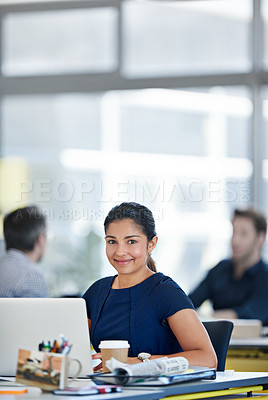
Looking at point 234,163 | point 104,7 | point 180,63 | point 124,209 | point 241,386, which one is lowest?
point 241,386

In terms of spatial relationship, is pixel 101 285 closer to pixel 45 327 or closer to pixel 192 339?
pixel 192 339

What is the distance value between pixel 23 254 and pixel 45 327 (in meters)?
1.86

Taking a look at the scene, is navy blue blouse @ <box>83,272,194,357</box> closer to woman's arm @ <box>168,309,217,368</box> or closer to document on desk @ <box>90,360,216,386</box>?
woman's arm @ <box>168,309,217,368</box>

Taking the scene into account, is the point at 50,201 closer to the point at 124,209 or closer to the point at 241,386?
the point at 124,209

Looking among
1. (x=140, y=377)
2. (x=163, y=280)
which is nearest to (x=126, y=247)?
(x=163, y=280)

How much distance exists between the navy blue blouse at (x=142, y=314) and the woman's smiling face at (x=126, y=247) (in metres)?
0.08

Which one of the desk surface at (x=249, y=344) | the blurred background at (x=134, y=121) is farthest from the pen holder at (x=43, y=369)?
the blurred background at (x=134, y=121)

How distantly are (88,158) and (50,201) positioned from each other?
1.58ft

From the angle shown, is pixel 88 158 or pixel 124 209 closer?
pixel 124 209

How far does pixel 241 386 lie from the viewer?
2490mm

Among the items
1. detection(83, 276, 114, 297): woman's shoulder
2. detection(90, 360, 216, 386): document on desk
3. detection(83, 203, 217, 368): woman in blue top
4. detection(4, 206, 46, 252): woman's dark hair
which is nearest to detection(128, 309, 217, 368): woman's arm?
detection(83, 203, 217, 368): woman in blue top

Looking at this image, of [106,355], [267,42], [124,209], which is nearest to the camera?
[106,355]

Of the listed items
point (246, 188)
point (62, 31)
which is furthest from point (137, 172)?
point (62, 31)

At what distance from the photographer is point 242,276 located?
16.6 ft
